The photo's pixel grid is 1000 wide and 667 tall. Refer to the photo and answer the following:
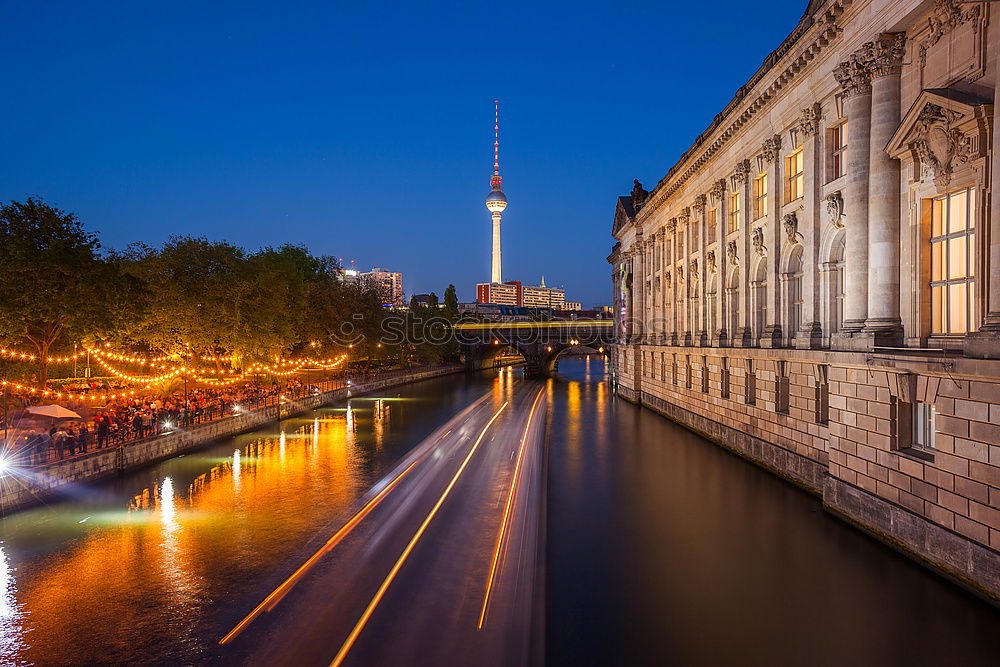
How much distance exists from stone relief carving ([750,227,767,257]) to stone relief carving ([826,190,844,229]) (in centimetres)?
724

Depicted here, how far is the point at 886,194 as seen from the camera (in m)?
18.5

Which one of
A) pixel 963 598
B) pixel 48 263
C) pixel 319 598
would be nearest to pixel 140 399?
pixel 48 263

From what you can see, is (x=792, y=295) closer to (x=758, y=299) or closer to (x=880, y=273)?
(x=758, y=299)

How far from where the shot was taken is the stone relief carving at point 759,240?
100ft

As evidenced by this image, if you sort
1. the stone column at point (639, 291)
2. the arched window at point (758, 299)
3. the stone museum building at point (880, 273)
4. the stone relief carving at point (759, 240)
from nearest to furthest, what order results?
1. the stone museum building at point (880, 273)
2. the stone relief carving at point (759, 240)
3. the arched window at point (758, 299)
4. the stone column at point (639, 291)

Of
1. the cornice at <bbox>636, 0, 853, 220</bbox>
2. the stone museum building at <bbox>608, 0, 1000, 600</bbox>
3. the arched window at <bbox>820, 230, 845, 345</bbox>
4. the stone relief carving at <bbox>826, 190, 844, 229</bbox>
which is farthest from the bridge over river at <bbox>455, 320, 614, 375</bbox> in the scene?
the stone relief carving at <bbox>826, 190, 844, 229</bbox>

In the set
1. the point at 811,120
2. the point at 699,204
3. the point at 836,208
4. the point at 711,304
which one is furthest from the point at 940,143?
the point at 699,204

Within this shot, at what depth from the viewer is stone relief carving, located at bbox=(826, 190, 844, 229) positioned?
74.3ft

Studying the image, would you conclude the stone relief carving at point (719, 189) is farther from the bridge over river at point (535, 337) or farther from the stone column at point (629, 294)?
the bridge over river at point (535, 337)

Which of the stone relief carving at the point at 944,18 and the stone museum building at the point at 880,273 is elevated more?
the stone relief carving at the point at 944,18

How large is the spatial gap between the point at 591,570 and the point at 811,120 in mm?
19571

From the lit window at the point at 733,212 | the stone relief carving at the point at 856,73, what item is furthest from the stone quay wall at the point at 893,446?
the lit window at the point at 733,212

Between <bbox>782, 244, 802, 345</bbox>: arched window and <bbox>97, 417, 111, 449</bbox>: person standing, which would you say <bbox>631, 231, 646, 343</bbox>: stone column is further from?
<bbox>97, 417, 111, 449</bbox>: person standing

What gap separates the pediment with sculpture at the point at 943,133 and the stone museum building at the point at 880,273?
0.16ft
